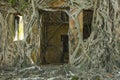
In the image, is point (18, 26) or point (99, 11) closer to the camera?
point (99, 11)

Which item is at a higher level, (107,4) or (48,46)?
(107,4)

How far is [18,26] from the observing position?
36.0ft

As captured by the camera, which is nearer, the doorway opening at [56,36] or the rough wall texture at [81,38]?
the rough wall texture at [81,38]

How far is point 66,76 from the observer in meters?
7.71

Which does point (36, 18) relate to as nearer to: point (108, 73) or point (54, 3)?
point (54, 3)

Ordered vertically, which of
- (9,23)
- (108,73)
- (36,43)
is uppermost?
(9,23)

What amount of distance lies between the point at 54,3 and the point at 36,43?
4.72 ft

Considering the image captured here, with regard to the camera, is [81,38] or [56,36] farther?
[56,36]

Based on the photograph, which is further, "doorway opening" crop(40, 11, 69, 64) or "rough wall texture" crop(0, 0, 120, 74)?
"doorway opening" crop(40, 11, 69, 64)

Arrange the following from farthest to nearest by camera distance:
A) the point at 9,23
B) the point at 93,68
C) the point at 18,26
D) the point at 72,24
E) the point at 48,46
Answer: the point at 48,46
the point at 18,26
the point at 9,23
the point at 72,24
the point at 93,68

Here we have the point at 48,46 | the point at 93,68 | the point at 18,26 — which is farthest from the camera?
the point at 48,46

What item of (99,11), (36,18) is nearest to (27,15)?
(36,18)

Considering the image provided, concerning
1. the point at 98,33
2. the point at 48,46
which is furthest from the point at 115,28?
the point at 48,46

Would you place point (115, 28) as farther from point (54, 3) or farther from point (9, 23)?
point (9, 23)
